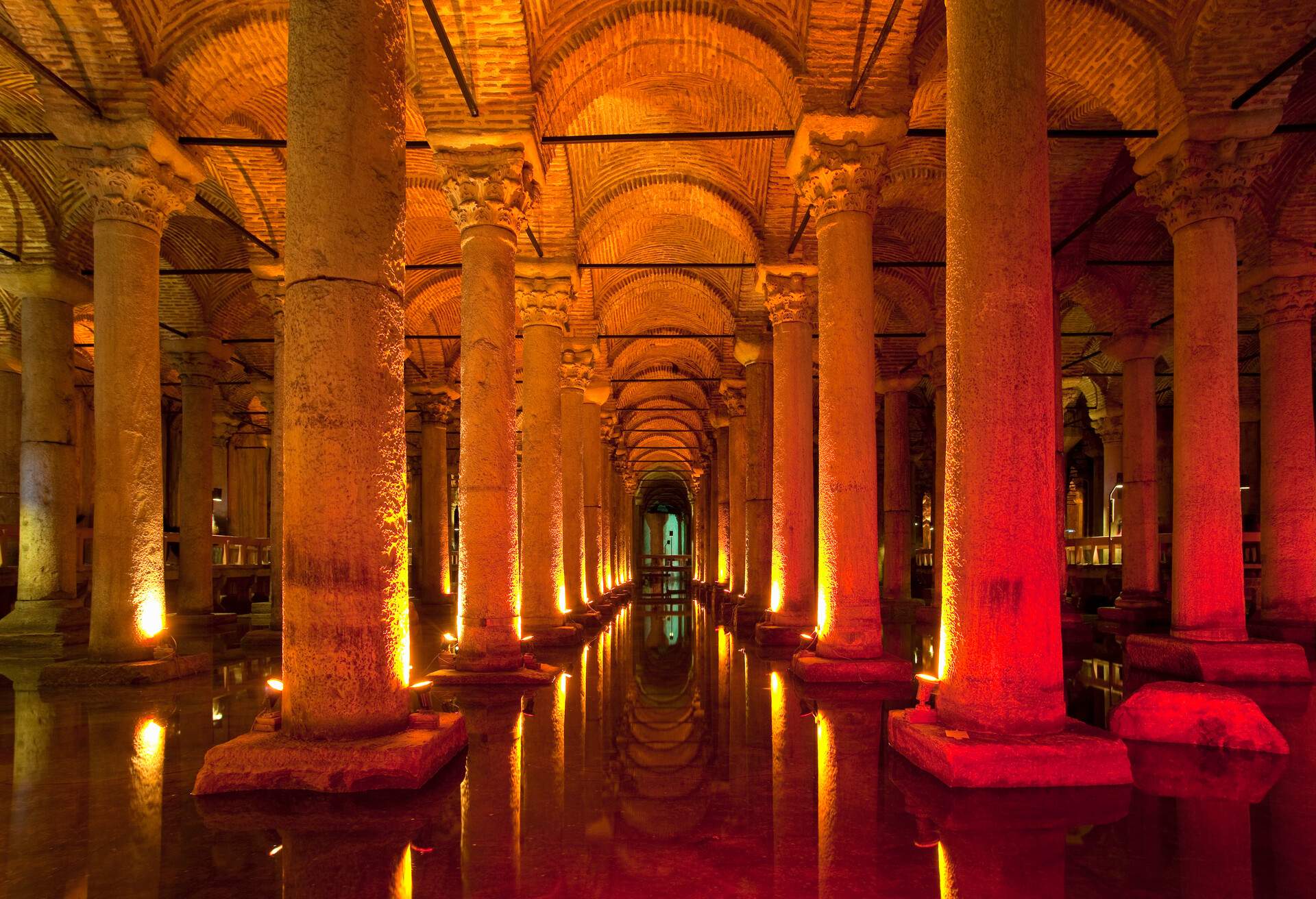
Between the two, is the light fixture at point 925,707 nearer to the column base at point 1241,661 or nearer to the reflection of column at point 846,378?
the reflection of column at point 846,378

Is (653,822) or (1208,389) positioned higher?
(1208,389)

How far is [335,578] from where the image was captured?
5.21m

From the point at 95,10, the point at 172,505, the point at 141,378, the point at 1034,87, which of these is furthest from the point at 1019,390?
the point at 172,505

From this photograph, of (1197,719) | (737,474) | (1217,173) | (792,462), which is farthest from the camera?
(737,474)

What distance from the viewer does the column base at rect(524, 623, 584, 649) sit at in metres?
13.0

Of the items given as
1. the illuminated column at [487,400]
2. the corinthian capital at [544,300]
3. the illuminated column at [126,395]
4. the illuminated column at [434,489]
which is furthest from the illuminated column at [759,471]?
the illuminated column at [126,395]

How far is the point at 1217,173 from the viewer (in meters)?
9.66

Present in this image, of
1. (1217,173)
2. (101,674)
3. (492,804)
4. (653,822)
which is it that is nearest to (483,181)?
(101,674)

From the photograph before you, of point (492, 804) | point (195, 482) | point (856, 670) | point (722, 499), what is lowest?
point (856, 670)

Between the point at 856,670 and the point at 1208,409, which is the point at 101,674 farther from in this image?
the point at 1208,409

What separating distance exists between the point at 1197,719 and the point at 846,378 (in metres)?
4.34

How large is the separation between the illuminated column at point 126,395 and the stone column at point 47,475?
3.84m

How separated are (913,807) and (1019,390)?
2473 millimetres

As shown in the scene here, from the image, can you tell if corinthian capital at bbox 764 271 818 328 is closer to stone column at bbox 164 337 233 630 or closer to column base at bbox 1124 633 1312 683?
column base at bbox 1124 633 1312 683
